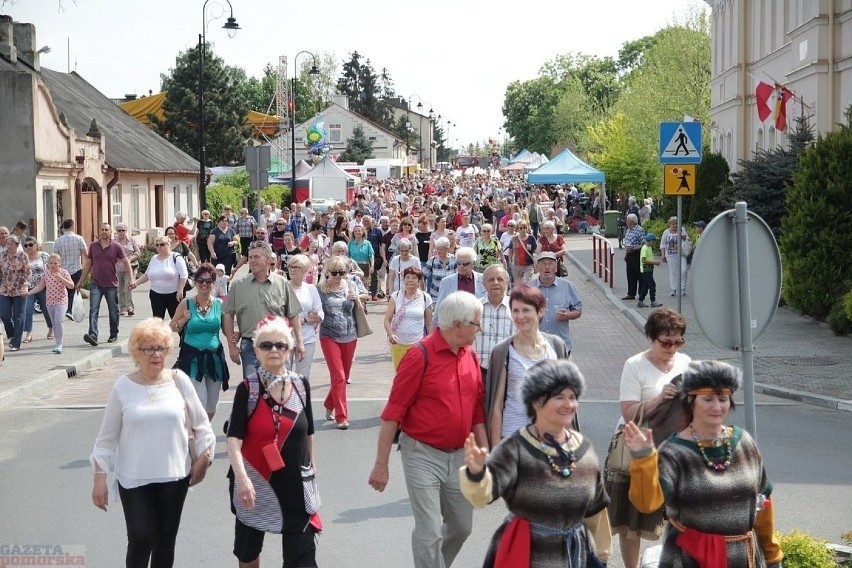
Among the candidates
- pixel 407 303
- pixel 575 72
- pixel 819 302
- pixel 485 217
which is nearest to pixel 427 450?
pixel 407 303

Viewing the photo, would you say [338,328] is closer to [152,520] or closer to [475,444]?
[152,520]

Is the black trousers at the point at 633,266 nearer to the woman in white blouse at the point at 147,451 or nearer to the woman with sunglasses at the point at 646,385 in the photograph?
the woman with sunglasses at the point at 646,385

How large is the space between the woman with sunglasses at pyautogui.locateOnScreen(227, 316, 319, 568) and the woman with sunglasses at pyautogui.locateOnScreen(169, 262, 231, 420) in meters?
3.88

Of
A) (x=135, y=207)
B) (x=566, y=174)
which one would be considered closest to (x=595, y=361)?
(x=135, y=207)

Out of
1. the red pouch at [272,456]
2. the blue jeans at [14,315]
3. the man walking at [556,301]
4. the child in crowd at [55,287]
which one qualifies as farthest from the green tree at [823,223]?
the red pouch at [272,456]

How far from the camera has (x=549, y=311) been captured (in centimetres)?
1000

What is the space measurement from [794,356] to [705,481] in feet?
40.0

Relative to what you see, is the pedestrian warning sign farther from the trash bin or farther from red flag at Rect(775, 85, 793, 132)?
the trash bin

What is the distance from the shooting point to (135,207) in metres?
40.7

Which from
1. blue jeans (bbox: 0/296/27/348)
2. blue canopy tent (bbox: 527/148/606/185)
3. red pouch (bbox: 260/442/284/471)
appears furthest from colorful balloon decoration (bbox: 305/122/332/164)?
red pouch (bbox: 260/442/284/471)

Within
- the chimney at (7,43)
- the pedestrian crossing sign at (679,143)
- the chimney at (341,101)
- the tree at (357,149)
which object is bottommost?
the pedestrian crossing sign at (679,143)

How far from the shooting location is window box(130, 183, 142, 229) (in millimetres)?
40062

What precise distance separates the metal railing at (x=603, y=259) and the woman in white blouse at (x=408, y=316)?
16337 mm

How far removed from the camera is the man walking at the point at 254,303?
34.9 ft
